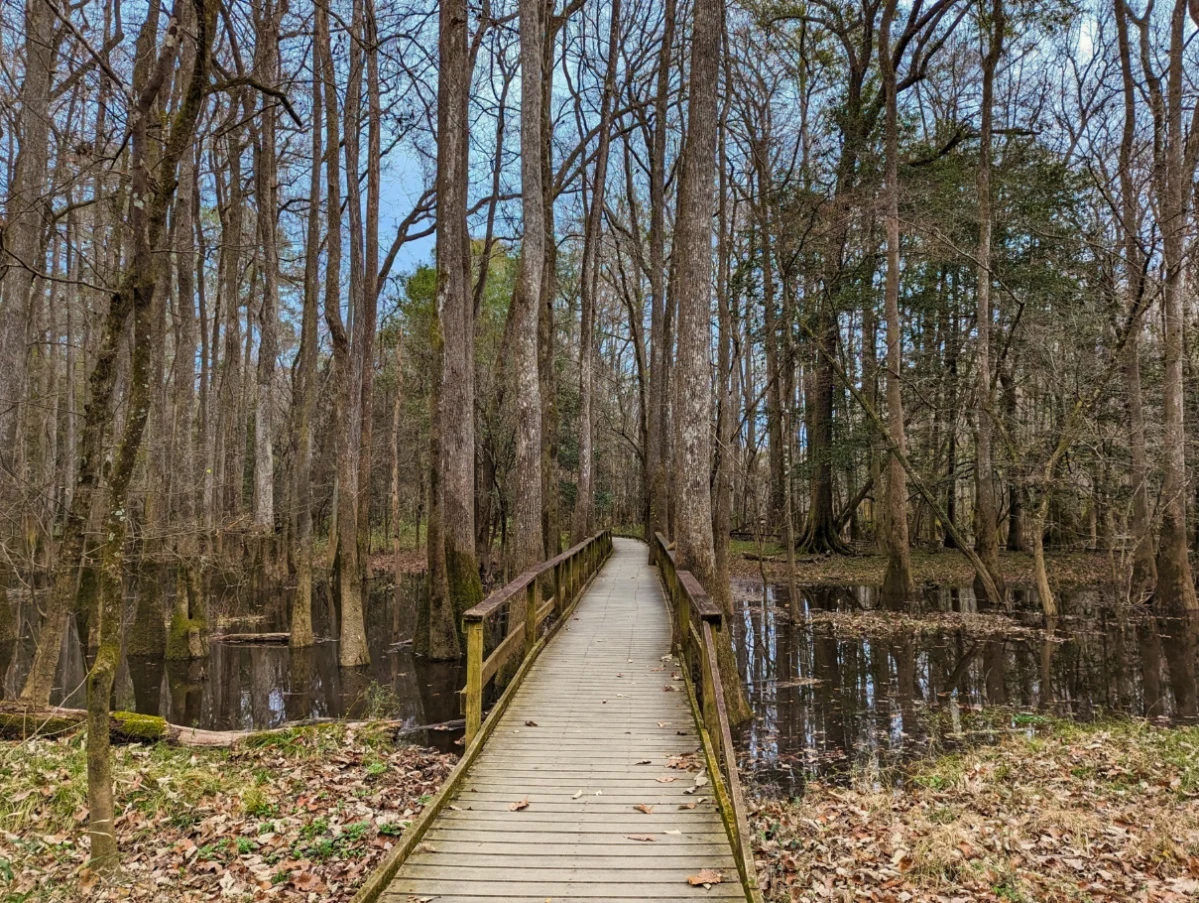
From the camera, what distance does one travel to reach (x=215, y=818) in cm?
569

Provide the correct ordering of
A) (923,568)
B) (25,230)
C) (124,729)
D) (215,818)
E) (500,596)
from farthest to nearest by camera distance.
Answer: (923,568) < (25,230) < (124,729) < (500,596) < (215,818)

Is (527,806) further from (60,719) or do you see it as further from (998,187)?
(998,187)

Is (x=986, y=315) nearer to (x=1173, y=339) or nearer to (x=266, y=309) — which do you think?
(x=1173, y=339)

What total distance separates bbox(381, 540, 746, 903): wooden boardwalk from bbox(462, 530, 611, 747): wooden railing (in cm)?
42

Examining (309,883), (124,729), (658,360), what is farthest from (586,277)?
(309,883)

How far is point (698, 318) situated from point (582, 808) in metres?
6.46

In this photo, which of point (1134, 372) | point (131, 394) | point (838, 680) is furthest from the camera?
point (1134, 372)

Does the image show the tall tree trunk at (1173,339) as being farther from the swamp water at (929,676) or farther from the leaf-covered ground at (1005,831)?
the leaf-covered ground at (1005,831)

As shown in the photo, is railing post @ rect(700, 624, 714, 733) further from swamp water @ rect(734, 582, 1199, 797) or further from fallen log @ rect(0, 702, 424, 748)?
fallen log @ rect(0, 702, 424, 748)

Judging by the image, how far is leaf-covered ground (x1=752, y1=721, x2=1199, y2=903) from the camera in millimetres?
4633

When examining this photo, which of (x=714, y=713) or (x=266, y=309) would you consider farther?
(x=266, y=309)

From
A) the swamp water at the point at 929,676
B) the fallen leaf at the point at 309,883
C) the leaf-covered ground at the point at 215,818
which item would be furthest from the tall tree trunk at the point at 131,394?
the swamp water at the point at 929,676

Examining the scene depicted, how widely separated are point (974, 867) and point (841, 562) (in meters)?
19.3

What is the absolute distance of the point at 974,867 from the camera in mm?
4852
